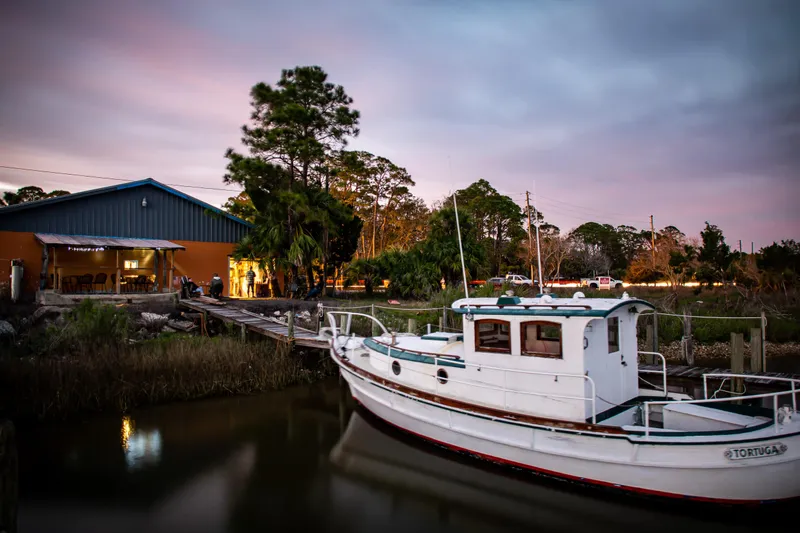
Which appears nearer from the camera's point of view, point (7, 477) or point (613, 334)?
point (7, 477)

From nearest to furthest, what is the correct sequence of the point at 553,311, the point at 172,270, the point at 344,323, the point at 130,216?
the point at 553,311 → the point at 344,323 → the point at 130,216 → the point at 172,270

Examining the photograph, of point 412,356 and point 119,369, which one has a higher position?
point 412,356

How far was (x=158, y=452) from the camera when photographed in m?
9.92

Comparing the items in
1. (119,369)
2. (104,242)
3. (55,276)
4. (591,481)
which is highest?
(104,242)

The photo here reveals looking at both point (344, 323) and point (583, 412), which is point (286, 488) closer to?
point (583, 412)

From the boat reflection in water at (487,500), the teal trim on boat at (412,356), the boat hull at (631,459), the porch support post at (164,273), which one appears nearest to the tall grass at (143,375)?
the teal trim on boat at (412,356)

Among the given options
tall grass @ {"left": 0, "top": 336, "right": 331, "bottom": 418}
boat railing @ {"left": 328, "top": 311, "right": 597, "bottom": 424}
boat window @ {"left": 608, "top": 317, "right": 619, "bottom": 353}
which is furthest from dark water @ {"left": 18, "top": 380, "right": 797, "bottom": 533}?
boat window @ {"left": 608, "top": 317, "right": 619, "bottom": 353}

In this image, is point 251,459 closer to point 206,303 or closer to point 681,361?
point 206,303

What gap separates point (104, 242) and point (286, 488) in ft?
55.3

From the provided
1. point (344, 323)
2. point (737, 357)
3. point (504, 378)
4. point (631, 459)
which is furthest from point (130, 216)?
point (737, 357)

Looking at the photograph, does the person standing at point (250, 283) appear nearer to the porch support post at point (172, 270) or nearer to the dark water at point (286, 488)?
the porch support post at point (172, 270)

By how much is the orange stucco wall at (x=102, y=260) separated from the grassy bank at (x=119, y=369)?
707 cm

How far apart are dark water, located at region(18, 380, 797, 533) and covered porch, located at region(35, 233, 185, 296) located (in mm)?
11237

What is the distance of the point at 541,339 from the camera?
860 cm
